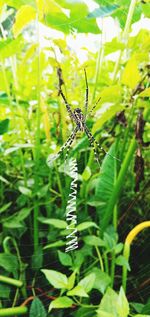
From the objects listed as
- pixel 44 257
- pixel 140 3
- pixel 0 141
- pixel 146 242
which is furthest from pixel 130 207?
pixel 140 3

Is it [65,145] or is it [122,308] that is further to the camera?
[65,145]

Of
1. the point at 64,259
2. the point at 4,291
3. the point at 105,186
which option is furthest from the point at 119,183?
the point at 4,291

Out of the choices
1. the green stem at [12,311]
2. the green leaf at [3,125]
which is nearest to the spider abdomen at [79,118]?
the green leaf at [3,125]

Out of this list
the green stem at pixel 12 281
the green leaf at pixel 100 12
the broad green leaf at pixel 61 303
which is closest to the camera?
the green leaf at pixel 100 12

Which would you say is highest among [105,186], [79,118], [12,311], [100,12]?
[100,12]

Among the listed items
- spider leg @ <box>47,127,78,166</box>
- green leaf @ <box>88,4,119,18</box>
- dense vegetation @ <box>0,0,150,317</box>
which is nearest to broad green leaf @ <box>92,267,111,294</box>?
dense vegetation @ <box>0,0,150,317</box>

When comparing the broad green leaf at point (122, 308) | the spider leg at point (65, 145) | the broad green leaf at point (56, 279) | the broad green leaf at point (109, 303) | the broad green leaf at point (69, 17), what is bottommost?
the broad green leaf at point (109, 303)

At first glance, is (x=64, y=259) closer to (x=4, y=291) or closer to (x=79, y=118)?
(x=4, y=291)

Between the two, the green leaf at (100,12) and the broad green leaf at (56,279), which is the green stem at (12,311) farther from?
the green leaf at (100,12)
